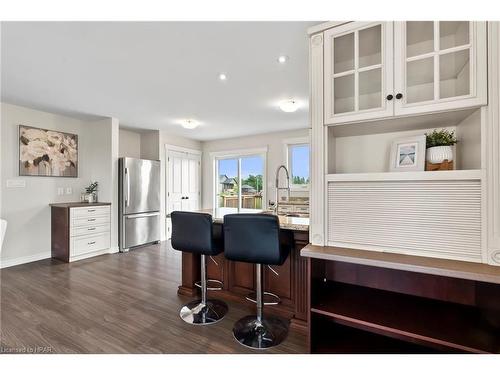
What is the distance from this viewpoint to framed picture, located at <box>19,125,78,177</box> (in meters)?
3.72

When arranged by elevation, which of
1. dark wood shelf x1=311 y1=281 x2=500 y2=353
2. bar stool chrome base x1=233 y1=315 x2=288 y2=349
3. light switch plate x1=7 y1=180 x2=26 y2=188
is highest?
light switch plate x1=7 y1=180 x2=26 y2=188

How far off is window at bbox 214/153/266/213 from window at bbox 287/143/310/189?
657mm

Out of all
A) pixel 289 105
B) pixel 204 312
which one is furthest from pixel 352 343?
pixel 289 105

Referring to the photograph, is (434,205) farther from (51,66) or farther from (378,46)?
(51,66)

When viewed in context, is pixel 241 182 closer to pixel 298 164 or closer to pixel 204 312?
pixel 298 164

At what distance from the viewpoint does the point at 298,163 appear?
5.38 m

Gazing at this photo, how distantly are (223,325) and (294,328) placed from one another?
601 millimetres

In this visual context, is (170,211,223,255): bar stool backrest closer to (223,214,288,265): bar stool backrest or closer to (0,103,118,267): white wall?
(223,214,288,265): bar stool backrest

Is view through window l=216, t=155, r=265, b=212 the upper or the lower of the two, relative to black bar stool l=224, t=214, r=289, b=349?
upper

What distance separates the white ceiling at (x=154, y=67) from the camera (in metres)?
1.89

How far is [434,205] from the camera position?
135cm

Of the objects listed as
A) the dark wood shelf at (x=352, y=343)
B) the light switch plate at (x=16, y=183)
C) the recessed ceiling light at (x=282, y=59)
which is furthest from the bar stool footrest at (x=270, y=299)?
the light switch plate at (x=16, y=183)

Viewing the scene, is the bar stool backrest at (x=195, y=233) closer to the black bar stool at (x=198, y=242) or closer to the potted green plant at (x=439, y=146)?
the black bar stool at (x=198, y=242)

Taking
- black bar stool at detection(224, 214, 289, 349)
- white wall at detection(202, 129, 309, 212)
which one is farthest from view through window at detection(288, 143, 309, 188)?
black bar stool at detection(224, 214, 289, 349)
